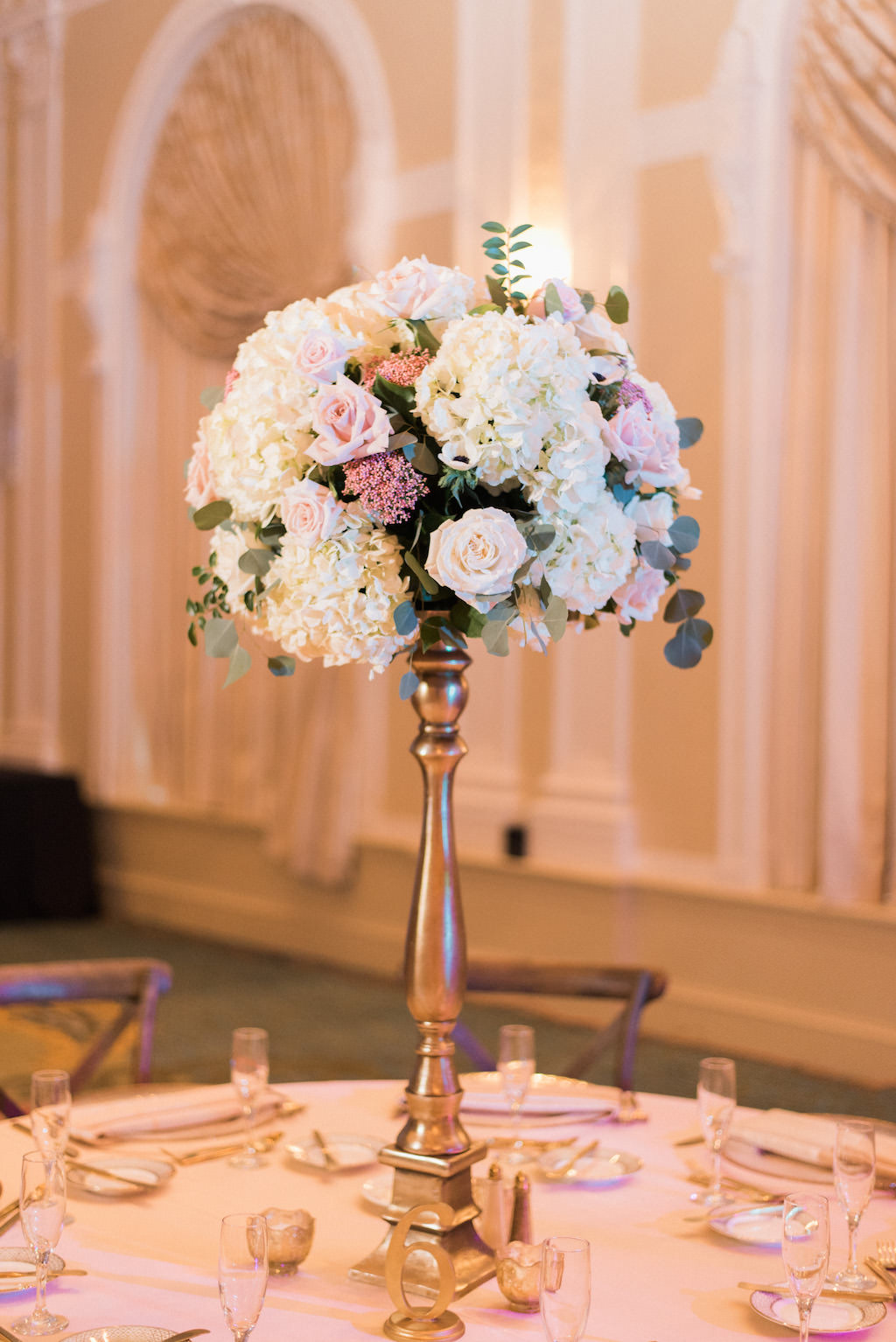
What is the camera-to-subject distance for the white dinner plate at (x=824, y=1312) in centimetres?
136

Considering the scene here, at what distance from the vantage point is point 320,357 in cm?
143

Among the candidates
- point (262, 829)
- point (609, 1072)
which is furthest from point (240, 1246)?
point (262, 829)

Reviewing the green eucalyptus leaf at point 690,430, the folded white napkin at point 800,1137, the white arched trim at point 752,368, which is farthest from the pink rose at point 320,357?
the white arched trim at point 752,368

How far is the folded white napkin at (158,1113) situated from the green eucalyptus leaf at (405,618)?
818mm

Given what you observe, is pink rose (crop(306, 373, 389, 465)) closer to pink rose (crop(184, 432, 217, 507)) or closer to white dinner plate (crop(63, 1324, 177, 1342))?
pink rose (crop(184, 432, 217, 507))

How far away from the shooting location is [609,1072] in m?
4.72

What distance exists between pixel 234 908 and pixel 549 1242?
5.65 m

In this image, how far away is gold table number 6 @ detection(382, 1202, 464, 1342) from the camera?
1.31 m

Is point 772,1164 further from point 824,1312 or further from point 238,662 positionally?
point 238,662

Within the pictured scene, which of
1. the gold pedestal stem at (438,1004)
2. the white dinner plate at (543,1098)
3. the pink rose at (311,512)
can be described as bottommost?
the white dinner plate at (543,1098)

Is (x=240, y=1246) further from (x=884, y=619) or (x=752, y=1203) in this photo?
(x=884, y=619)

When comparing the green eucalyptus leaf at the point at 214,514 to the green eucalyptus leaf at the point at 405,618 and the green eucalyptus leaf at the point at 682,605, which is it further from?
the green eucalyptus leaf at the point at 682,605

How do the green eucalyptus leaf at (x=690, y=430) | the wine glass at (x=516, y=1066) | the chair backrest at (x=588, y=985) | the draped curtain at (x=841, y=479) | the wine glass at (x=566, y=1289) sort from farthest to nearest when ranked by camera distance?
the draped curtain at (x=841, y=479) < the chair backrest at (x=588, y=985) < the wine glass at (x=516, y=1066) < the green eucalyptus leaf at (x=690, y=430) < the wine glass at (x=566, y=1289)

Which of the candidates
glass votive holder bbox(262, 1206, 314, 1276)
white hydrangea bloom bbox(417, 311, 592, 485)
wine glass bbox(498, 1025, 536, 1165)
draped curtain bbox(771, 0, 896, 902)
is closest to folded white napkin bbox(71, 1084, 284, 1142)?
wine glass bbox(498, 1025, 536, 1165)
